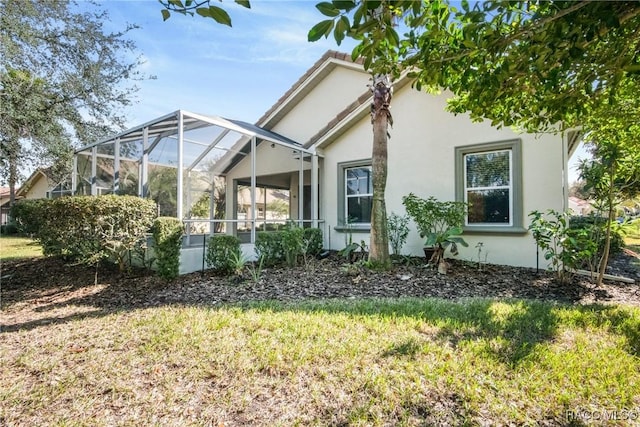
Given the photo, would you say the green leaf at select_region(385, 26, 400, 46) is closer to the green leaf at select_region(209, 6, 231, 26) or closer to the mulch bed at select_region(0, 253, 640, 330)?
the green leaf at select_region(209, 6, 231, 26)

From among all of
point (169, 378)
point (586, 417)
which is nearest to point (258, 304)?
point (169, 378)

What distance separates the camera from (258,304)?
4.59 meters

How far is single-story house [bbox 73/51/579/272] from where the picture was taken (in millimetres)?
6957

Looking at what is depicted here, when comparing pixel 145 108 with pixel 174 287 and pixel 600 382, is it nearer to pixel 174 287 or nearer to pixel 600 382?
pixel 174 287

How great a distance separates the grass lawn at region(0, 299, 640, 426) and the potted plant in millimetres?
2901

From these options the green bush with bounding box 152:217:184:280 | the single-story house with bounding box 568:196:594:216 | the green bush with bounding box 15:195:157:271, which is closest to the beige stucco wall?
the single-story house with bounding box 568:196:594:216

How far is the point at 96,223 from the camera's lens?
579 centimetres

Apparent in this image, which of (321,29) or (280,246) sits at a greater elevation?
(321,29)

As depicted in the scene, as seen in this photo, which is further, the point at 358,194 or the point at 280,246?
the point at 358,194

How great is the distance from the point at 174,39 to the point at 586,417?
8093 millimetres

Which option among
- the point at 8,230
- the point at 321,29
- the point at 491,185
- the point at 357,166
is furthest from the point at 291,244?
the point at 8,230

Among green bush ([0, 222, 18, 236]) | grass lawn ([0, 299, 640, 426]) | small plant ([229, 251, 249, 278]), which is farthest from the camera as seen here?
green bush ([0, 222, 18, 236])

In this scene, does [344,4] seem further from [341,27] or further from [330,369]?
[330,369]

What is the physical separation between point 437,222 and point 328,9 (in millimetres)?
6734
